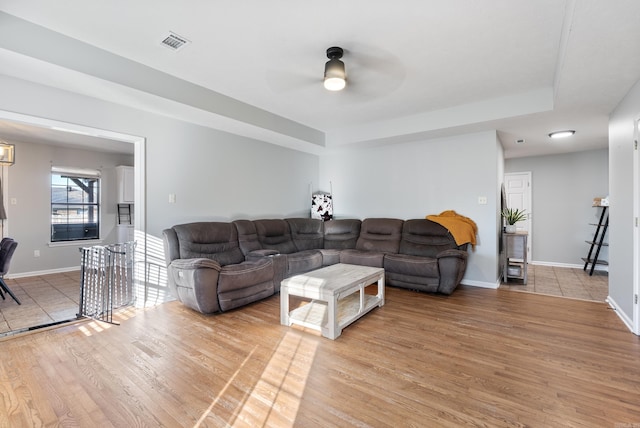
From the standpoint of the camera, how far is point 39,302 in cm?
381

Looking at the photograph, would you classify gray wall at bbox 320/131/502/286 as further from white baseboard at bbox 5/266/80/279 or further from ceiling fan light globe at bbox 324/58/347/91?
white baseboard at bbox 5/266/80/279

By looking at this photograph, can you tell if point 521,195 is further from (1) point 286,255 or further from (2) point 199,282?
(2) point 199,282

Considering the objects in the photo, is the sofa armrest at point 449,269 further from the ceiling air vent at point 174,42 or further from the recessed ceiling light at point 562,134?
the ceiling air vent at point 174,42

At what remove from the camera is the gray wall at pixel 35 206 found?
17.2ft

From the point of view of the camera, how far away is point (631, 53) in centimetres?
228

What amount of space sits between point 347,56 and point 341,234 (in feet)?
10.6

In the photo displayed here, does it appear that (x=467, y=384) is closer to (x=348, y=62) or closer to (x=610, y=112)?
(x=348, y=62)

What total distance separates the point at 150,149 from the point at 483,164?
15.2ft

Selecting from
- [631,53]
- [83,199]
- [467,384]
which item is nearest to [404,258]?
[467,384]

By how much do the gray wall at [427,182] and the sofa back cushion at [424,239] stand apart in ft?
1.59

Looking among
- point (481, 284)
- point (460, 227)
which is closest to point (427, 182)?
point (460, 227)

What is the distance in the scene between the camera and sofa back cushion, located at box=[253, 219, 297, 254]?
4.70 meters

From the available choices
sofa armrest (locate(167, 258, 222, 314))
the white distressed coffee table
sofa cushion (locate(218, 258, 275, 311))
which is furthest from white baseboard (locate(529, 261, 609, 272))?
sofa armrest (locate(167, 258, 222, 314))

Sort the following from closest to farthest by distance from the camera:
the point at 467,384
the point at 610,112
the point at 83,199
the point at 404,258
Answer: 1. the point at 467,384
2. the point at 610,112
3. the point at 404,258
4. the point at 83,199
